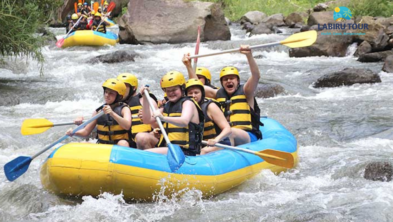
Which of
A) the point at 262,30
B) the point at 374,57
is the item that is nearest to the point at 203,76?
the point at 374,57

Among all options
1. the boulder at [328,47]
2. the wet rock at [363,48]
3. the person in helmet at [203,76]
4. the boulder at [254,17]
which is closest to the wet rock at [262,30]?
the boulder at [254,17]

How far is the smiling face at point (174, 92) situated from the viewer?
4.48m

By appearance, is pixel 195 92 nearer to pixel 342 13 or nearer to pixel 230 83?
pixel 230 83

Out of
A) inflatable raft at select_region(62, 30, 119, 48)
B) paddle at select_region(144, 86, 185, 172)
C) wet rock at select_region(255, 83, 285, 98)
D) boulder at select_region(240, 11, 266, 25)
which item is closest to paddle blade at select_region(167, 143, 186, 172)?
paddle at select_region(144, 86, 185, 172)

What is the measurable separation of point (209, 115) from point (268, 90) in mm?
4373

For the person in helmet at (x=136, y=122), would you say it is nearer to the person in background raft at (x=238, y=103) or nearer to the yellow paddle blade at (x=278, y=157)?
the person in background raft at (x=238, y=103)

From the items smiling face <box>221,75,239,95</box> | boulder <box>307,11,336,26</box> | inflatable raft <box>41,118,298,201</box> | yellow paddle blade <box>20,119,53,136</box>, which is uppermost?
smiling face <box>221,75,239,95</box>

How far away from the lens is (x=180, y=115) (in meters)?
4.46

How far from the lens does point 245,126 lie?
5.28 m

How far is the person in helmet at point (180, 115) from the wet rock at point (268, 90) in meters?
4.46

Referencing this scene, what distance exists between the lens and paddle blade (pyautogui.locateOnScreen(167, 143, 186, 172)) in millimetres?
3951

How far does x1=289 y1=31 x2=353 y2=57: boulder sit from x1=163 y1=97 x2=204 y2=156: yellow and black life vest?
8.35 m

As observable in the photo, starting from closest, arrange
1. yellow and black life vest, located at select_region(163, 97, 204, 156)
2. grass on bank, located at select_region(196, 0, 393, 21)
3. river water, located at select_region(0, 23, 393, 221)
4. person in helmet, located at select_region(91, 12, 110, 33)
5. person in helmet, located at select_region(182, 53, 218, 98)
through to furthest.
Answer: river water, located at select_region(0, 23, 393, 221) < yellow and black life vest, located at select_region(163, 97, 204, 156) < person in helmet, located at select_region(182, 53, 218, 98) < person in helmet, located at select_region(91, 12, 110, 33) < grass on bank, located at select_region(196, 0, 393, 21)

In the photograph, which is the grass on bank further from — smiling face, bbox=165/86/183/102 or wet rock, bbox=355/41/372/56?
smiling face, bbox=165/86/183/102
